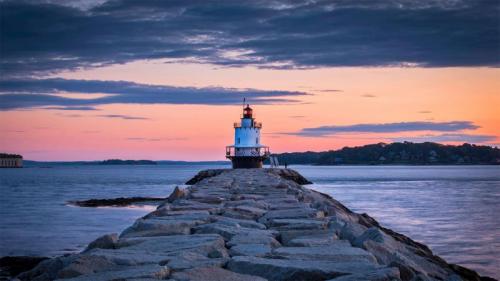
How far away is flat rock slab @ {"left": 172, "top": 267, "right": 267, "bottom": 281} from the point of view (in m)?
2.94

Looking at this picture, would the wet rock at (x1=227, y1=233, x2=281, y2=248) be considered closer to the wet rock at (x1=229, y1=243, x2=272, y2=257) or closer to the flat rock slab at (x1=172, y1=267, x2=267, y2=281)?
the wet rock at (x1=229, y1=243, x2=272, y2=257)

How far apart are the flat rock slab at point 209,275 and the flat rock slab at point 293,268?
117 mm

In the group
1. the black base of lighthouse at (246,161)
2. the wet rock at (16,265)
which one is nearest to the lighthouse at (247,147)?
the black base of lighthouse at (246,161)

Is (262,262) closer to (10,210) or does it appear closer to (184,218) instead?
(184,218)

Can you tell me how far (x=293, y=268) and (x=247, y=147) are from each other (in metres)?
34.5

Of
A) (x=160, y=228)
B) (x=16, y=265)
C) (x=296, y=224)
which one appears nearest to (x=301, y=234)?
(x=296, y=224)

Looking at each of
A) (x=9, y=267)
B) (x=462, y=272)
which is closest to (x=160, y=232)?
(x=462, y=272)

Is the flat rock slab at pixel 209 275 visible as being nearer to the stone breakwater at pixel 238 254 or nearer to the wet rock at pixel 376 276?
the stone breakwater at pixel 238 254

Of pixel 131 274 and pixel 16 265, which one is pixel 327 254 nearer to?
pixel 131 274

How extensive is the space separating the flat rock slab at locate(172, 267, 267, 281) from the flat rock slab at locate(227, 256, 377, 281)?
0.38 ft

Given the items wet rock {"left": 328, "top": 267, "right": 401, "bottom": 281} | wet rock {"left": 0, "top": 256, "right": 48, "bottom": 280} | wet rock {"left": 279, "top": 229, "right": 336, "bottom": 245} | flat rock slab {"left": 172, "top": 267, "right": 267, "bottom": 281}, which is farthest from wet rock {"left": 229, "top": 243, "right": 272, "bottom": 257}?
wet rock {"left": 0, "top": 256, "right": 48, "bottom": 280}

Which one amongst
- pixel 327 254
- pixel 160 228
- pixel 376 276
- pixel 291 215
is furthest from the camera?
pixel 291 215

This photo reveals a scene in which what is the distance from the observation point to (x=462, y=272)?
679 cm

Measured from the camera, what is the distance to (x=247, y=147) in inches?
1479
